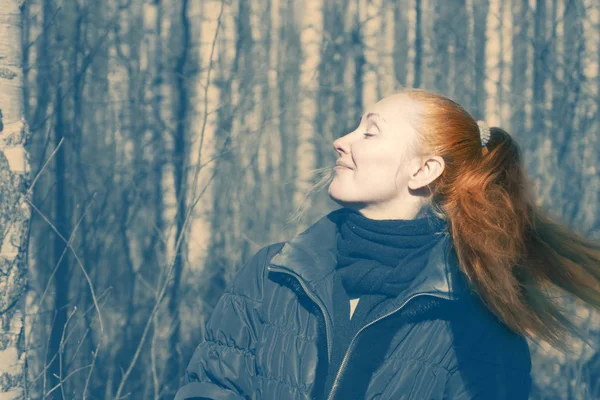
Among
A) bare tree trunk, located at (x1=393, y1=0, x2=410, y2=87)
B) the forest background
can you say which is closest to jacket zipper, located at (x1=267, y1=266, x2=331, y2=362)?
the forest background

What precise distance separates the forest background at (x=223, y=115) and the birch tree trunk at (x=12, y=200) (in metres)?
1.10

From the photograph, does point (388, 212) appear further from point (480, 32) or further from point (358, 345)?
point (480, 32)

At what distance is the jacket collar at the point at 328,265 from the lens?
1.83 metres

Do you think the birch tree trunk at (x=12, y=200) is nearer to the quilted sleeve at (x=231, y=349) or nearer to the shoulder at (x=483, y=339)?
the quilted sleeve at (x=231, y=349)

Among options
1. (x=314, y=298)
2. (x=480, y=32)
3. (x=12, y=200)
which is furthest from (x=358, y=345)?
(x=480, y=32)

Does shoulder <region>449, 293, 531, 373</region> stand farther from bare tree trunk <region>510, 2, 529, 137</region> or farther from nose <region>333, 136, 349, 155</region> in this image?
bare tree trunk <region>510, 2, 529, 137</region>

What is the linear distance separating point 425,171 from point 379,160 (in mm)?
142

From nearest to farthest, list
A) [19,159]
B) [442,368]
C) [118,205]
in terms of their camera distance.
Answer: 1. [442,368]
2. [19,159]
3. [118,205]

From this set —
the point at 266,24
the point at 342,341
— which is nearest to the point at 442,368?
the point at 342,341

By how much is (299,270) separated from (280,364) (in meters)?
0.23

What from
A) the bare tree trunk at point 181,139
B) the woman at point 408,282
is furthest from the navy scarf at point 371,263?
the bare tree trunk at point 181,139

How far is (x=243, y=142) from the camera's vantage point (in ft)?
13.6

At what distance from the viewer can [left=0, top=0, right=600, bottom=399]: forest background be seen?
13.3 ft

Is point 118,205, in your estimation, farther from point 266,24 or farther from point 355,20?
point 355,20
